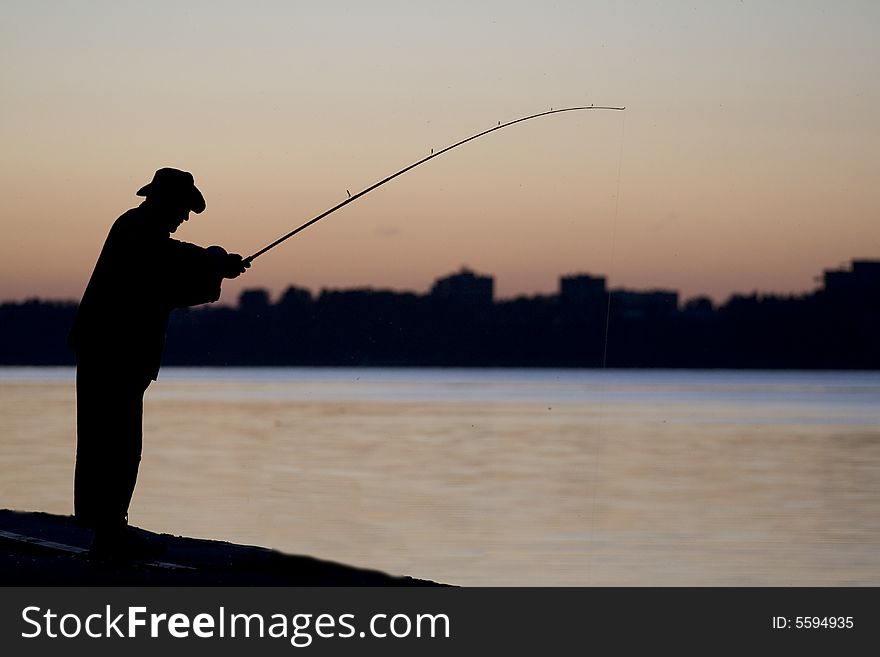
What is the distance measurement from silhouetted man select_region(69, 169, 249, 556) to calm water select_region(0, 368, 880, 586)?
5.62 m

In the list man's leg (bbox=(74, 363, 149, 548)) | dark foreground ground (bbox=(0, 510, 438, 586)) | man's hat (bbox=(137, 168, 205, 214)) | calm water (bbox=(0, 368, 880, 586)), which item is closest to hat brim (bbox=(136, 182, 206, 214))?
man's hat (bbox=(137, 168, 205, 214))

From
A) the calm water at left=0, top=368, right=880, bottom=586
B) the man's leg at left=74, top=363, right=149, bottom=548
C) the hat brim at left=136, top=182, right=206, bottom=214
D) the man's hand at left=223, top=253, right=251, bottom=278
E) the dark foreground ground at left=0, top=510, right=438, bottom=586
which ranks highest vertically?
the hat brim at left=136, top=182, right=206, bottom=214

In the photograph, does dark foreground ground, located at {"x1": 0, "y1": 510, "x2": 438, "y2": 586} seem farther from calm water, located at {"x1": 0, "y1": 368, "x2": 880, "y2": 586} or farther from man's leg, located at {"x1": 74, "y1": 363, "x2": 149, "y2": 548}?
calm water, located at {"x1": 0, "y1": 368, "x2": 880, "y2": 586}

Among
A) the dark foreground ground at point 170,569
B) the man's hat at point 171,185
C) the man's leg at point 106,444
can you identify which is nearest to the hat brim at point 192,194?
the man's hat at point 171,185

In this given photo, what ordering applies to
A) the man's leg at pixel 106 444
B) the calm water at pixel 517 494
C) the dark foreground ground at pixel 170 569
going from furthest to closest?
the calm water at pixel 517 494
the man's leg at pixel 106 444
the dark foreground ground at pixel 170 569

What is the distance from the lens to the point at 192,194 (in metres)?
7.61

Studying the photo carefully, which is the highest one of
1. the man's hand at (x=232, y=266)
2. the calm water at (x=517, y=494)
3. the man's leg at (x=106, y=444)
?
the man's hand at (x=232, y=266)

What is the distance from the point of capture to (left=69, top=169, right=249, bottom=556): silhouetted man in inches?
293

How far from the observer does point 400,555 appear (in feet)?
46.8

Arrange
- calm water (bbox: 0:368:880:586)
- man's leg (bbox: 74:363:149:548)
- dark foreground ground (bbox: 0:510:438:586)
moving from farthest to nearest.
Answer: calm water (bbox: 0:368:880:586) → man's leg (bbox: 74:363:149:548) → dark foreground ground (bbox: 0:510:438:586)

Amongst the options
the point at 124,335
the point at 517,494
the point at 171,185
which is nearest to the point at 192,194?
the point at 171,185

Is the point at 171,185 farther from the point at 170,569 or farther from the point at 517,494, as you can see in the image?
the point at 517,494

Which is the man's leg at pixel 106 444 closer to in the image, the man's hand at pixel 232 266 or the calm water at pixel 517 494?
the man's hand at pixel 232 266

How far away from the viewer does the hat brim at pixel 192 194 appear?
297 inches
